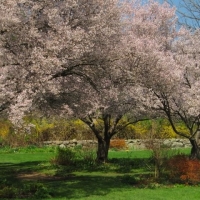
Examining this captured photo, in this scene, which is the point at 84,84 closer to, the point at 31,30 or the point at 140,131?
the point at 31,30

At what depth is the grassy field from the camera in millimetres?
12445

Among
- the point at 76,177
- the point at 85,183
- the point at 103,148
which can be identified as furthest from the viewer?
the point at 103,148

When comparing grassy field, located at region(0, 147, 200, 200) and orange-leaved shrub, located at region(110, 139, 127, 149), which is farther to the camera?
orange-leaved shrub, located at region(110, 139, 127, 149)

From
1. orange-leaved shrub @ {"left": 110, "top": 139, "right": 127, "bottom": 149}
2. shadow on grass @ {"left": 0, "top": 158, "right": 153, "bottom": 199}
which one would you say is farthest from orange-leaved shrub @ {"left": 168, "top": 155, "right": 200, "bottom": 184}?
orange-leaved shrub @ {"left": 110, "top": 139, "right": 127, "bottom": 149}

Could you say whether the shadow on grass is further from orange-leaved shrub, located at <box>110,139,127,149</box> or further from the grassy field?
orange-leaved shrub, located at <box>110,139,127,149</box>

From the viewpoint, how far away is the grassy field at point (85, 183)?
12.4m

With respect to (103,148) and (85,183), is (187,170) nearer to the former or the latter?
(85,183)

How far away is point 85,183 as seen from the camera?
15.1 meters

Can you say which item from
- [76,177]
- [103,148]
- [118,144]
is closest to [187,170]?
[76,177]

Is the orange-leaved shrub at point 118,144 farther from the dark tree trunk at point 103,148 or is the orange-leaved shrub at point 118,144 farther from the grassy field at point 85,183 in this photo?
the dark tree trunk at point 103,148

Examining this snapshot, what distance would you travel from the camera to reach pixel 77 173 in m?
18.2

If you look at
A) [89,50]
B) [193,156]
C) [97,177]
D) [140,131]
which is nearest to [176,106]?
[193,156]

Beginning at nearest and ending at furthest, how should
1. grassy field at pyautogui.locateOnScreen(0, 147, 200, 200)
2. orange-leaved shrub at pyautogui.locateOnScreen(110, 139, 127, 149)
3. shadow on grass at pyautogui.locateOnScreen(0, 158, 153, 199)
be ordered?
1. grassy field at pyautogui.locateOnScreen(0, 147, 200, 200)
2. shadow on grass at pyautogui.locateOnScreen(0, 158, 153, 199)
3. orange-leaved shrub at pyautogui.locateOnScreen(110, 139, 127, 149)

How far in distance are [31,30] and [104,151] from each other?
10.8 m
